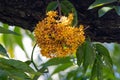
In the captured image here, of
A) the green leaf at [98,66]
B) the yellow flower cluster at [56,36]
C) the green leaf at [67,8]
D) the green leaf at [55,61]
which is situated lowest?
the green leaf at [98,66]

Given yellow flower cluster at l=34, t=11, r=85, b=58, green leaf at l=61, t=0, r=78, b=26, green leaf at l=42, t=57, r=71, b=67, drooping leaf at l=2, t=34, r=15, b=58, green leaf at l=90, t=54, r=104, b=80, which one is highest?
yellow flower cluster at l=34, t=11, r=85, b=58

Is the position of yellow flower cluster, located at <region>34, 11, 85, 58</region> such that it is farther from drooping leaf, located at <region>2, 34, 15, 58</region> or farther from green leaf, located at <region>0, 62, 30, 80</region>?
drooping leaf, located at <region>2, 34, 15, 58</region>

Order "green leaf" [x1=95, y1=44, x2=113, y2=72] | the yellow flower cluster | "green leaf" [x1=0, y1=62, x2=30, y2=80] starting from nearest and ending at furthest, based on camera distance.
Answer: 1. "green leaf" [x1=0, y1=62, x2=30, y2=80]
2. the yellow flower cluster
3. "green leaf" [x1=95, y1=44, x2=113, y2=72]

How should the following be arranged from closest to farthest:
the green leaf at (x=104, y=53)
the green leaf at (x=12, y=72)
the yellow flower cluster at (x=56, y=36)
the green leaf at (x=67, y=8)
A: the green leaf at (x=12, y=72)
the yellow flower cluster at (x=56, y=36)
the green leaf at (x=67, y=8)
the green leaf at (x=104, y=53)

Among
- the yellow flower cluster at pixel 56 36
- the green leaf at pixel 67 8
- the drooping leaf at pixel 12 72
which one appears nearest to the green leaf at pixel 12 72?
the drooping leaf at pixel 12 72

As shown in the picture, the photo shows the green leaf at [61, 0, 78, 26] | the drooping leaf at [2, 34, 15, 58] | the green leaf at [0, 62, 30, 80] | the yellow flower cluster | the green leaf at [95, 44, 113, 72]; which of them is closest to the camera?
the green leaf at [0, 62, 30, 80]

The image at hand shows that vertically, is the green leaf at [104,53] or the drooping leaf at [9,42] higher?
the green leaf at [104,53]

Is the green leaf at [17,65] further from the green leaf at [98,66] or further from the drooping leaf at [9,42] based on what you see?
the drooping leaf at [9,42]

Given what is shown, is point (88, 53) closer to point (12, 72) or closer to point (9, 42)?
point (12, 72)

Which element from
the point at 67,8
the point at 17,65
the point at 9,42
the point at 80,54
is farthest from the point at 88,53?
the point at 9,42

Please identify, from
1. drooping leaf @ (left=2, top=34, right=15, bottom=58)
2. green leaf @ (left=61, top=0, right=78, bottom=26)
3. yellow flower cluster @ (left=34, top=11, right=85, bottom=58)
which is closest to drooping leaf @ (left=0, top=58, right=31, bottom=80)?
yellow flower cluster @ (left=34, top=11, right=85, bottom=58)
